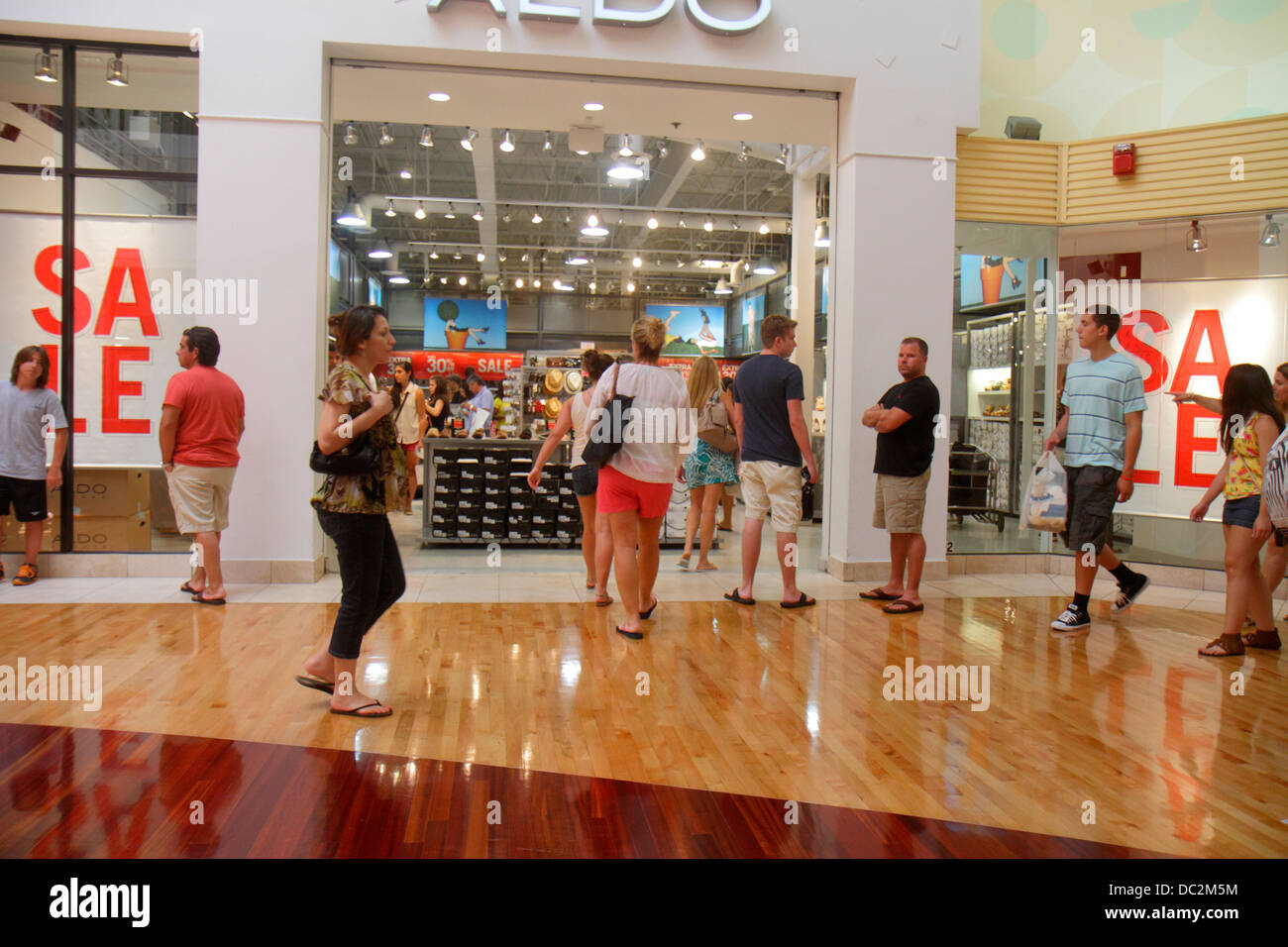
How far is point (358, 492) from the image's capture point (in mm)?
3375

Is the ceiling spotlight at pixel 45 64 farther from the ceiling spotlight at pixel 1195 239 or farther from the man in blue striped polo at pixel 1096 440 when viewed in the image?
the ceiling spotlight at pixel 1195 239

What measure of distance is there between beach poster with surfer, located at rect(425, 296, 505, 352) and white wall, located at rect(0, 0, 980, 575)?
18.0m

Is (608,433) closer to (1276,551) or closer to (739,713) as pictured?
(739,713)

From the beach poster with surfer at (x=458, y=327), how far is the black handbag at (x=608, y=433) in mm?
20050

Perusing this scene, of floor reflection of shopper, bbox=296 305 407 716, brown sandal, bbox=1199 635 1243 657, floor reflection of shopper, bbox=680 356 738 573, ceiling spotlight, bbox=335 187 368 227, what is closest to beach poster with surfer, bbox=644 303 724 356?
ceiling spotlight, bbox=335 187 368 227

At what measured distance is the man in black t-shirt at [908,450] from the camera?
18.0 feet

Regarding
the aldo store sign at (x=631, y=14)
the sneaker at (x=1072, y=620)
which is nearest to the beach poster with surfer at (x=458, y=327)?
the aldo store sign at (x=631, y=14)

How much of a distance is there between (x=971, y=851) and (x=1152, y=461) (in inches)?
243

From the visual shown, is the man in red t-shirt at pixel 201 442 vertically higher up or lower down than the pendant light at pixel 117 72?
lower down

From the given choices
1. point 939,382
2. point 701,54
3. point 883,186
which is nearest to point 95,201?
point 701,54

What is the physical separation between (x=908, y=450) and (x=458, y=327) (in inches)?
786

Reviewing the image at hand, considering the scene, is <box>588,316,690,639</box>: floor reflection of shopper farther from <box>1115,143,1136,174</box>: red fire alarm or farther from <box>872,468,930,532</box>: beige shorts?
<box>1115,143,1136,174</box>: red fire alarm

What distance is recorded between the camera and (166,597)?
558cm

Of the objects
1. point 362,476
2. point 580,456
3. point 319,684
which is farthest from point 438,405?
point 362,476
